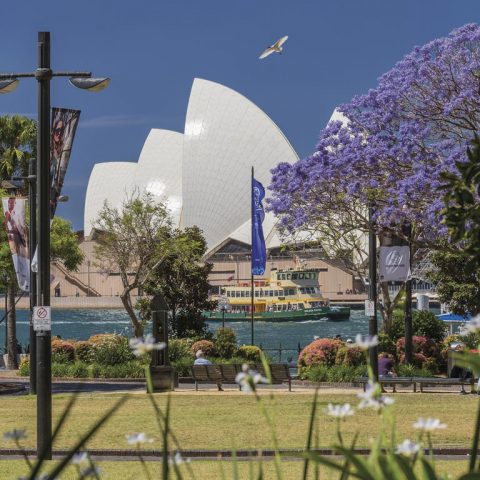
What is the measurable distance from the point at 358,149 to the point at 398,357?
7.30 m

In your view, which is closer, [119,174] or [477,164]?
[477,164]

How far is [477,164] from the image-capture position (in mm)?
4523

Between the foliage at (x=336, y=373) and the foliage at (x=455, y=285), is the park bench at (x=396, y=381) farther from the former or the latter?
the foliage at (x=455, y=285)

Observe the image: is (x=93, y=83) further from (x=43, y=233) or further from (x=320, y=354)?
(x=320, y=354)

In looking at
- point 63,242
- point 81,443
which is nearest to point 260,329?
point 63,242

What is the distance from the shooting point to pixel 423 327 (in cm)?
3222

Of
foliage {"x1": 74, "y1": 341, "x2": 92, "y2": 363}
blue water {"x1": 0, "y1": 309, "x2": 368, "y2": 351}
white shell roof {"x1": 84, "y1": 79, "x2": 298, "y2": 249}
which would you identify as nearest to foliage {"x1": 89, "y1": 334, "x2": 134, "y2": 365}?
foliage {"x1": 74, "y1": 341, "x2": 92, "y2": 363}

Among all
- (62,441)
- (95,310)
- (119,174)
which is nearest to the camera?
(62,441)

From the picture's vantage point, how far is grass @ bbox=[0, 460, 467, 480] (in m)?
10.9

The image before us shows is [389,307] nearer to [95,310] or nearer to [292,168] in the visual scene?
[292,168]

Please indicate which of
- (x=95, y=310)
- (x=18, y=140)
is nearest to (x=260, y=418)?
(x=18, y=140)

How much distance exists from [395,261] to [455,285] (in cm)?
1992

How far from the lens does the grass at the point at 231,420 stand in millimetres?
13906

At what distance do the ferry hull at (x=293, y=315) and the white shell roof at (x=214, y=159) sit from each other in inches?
427
